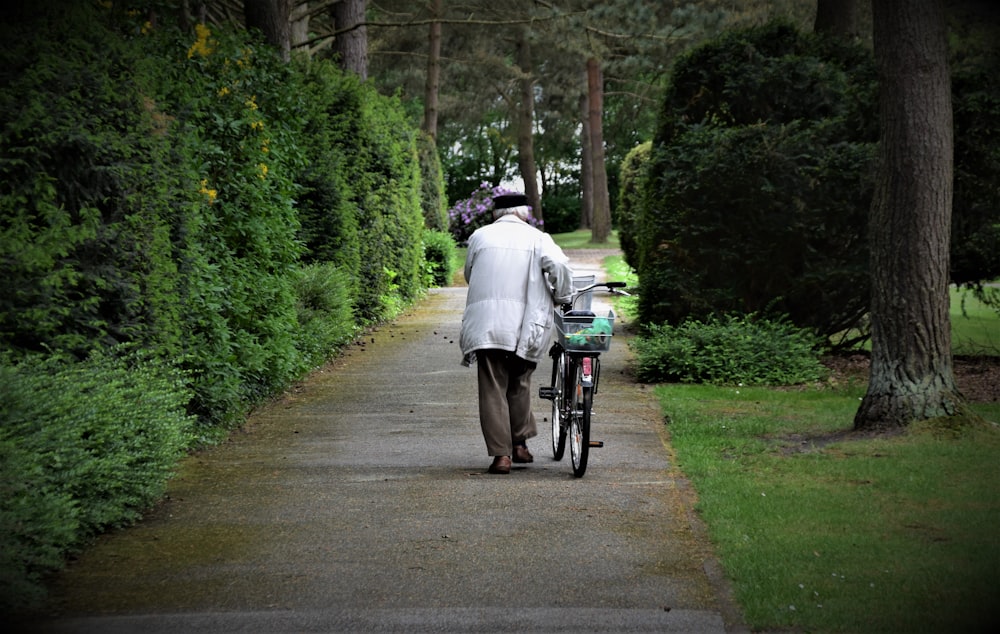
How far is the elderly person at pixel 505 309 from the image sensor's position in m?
7.97

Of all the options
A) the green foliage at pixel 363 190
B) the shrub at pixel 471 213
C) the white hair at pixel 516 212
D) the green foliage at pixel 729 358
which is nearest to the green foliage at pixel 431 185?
the green foliage at pixel 363 190

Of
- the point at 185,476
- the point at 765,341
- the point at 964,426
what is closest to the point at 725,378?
the point at 765,341

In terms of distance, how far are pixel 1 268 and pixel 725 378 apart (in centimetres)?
778

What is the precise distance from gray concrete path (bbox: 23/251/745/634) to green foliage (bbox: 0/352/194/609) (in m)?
0.18

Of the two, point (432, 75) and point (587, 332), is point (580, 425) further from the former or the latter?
point (432, 75)

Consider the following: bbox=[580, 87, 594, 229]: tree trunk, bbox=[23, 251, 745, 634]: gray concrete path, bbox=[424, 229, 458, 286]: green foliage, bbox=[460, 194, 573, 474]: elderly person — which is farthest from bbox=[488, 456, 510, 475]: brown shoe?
bbox=[580, 87, 594, 229]: tree trunk

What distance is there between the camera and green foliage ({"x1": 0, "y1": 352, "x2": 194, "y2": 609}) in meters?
5.30

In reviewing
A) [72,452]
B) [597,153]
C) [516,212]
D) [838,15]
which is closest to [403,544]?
[72,452]

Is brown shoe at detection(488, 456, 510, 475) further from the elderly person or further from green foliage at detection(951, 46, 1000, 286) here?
green foliage at detection(951, 46, 1000, 286)

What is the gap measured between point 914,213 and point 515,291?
10.1 feet

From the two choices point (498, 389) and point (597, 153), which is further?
point (597, 153)

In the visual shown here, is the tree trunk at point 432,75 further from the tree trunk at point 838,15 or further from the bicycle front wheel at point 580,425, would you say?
the bicycle front wheel at point 580,425

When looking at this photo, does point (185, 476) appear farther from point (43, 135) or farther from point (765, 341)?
point (765, 341)

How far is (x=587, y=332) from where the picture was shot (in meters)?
7.75
